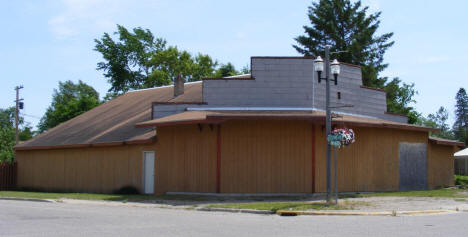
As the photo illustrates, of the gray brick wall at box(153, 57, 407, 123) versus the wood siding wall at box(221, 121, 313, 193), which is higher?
the gray brick wall at box(153, 57, 407, 123)

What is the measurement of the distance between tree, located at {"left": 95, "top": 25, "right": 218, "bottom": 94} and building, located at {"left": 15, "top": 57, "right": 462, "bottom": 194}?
88.0 ft

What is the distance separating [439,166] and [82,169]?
62.6ft

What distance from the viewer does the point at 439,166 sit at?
28859 millimetres

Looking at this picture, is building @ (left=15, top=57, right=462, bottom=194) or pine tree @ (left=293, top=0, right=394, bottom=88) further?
pine tree @ (left=293, top=0, right=394, bottom=88)

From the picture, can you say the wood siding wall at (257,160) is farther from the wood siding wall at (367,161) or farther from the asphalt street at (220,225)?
the asphalt street at (220,225)

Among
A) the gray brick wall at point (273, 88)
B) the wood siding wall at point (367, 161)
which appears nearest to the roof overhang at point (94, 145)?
the gray brick wall at point (273, 88)

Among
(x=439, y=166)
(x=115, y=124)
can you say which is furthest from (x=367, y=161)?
(x=115, y=124)

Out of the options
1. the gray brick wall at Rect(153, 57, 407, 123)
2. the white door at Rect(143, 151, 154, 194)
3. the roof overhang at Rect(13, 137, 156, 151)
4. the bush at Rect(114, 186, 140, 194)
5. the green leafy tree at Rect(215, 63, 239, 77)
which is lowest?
the bush at Rect(114, 186, 140, 194)

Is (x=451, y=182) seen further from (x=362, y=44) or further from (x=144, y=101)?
(x=362, y=44)

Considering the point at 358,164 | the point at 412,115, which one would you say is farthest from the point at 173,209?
the point at 412,115

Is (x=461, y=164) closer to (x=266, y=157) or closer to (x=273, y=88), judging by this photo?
(x=273, y=88)

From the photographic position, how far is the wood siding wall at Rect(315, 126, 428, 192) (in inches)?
908

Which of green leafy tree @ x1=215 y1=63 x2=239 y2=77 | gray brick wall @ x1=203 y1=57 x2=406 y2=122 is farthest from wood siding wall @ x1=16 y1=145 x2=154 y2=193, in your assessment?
green leafy tree @ x1=215 y1=63 x2=239 y2=77

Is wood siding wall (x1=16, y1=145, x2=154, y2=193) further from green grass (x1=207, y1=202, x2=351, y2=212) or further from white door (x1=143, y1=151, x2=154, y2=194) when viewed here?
green grass (x1=207, y1=202, x2=351, y2=212)
